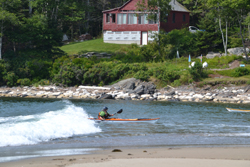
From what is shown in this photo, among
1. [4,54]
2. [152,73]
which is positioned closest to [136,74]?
[152,73]

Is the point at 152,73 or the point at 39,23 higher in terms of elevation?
the point at 39,23

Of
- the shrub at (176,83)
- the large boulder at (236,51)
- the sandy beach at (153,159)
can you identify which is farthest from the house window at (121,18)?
the sandy beach at (153,159)

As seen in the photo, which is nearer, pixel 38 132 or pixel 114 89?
pixel 38 132

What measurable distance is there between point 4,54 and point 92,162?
32.2 m

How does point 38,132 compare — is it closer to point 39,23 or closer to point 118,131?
point 118,131

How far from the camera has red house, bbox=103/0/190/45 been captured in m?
45.4

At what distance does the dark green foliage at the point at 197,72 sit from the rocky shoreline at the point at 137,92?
1367mm

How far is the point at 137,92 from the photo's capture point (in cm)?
2969

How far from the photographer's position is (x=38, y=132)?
39.3 ft

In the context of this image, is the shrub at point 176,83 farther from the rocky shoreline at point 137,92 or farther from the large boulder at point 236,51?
the large boulder at point 236,51

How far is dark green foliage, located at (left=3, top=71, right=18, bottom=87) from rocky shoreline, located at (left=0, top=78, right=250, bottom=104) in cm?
86

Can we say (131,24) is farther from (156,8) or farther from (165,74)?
(165,74)

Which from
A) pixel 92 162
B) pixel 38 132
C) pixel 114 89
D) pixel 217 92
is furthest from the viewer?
pixel 114 89

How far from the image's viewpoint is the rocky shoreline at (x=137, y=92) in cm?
2795
